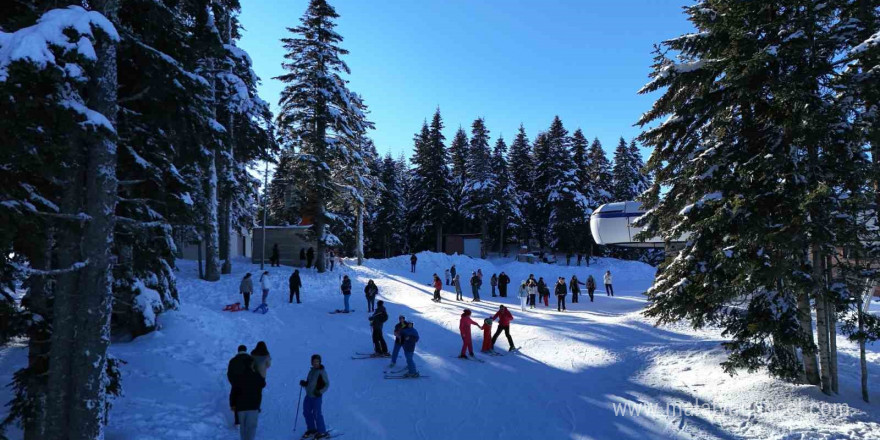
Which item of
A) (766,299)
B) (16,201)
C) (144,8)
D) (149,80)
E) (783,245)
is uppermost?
(144,8)

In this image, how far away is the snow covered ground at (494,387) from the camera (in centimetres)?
854

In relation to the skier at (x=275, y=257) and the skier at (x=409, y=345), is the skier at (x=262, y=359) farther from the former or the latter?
the skier at (x=275, y=257)

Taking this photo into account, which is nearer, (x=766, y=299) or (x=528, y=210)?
(x=766, y=299)

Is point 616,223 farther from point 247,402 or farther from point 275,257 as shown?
point 247,402

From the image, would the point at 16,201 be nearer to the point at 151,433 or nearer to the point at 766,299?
the point at 151,433

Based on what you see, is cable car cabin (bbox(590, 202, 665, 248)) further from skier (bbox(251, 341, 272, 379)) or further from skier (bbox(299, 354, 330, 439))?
skier (bbox(251, 341, 272, 379))

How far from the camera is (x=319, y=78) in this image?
27469 mm

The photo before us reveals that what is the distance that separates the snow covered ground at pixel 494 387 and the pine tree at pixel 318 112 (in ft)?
33.5

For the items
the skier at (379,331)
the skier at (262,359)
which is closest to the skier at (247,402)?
the skier at (262,359)

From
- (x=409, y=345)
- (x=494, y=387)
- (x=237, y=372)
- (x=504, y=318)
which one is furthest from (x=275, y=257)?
(x=237, y=372)

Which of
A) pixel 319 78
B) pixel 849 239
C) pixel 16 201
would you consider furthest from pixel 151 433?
pixel 319 78

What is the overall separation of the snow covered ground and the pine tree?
10.2 m

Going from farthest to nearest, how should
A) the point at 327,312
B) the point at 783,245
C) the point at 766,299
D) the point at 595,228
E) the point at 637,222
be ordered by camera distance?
the point at 595,228 < the point at 327,312 < the point at 637,222 < the point at 766,299 < the point at 783,245

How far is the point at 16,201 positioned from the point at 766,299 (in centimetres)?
1222
